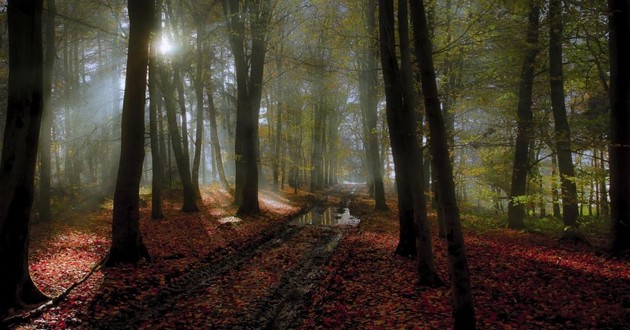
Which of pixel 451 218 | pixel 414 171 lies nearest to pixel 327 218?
pixel 414 171

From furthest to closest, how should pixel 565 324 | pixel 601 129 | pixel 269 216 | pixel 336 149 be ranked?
pixel 336 149 < pixel 269 216 < pixel 601 129 < pixel 565 324

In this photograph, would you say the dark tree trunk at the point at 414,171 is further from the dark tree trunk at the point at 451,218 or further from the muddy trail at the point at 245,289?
the muddy trail at the point at 245,289

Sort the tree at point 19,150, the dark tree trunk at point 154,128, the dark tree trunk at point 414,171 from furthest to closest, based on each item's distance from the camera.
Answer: the dark tree trunk at point 154,128 → the dark tree trunk at point 414,171 → the tree at point 19,150

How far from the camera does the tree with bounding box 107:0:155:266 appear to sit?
347 inches

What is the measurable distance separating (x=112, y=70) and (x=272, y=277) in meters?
24.8

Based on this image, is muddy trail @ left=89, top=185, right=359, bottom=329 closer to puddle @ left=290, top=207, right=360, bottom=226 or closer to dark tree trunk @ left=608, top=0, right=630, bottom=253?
puddle @ left=290, top=207, right=360, bottom=226

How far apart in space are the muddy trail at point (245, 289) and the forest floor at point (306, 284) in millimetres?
26

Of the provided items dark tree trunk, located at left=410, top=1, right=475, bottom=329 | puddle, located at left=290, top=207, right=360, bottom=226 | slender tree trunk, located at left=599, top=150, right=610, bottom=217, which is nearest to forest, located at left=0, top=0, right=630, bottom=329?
dark tree trunk, located at left=410, top=1, right=475, bottom=329

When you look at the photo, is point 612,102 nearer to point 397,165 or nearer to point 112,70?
point 397,165

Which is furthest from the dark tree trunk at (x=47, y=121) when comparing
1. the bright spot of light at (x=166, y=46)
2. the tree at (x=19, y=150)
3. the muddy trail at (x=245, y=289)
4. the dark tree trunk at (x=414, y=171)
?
the dark tree trunk at (x=414, y=171)

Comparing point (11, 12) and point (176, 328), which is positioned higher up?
point (11, 12)

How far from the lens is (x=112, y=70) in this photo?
26469 millimetres

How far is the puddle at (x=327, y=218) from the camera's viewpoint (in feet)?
55.9

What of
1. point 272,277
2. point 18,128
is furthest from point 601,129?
point 18,128
